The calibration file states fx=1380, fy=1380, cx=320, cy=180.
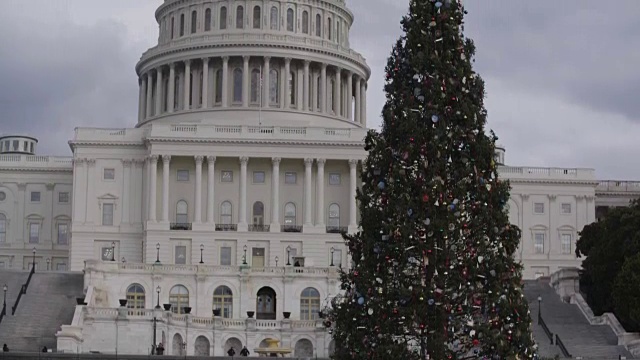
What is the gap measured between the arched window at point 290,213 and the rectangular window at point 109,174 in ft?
46.9

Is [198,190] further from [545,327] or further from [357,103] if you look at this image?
[545,327]

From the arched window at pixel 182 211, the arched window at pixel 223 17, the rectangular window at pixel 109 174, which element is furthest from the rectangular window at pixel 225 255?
the arched window at pixel 223 17

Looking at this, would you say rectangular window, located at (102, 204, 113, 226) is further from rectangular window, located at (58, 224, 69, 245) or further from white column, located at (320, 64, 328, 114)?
white column, located at (320, 64, 328, 114)

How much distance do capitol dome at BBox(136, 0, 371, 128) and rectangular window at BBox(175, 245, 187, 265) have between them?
52.6ft

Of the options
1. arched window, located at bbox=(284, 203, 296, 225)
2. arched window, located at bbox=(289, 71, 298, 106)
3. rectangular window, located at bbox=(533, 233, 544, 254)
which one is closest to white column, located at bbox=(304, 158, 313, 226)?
arched window, located at bbox=(284, 203, 296, 225)

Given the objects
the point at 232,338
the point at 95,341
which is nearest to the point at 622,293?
the point at 232,338

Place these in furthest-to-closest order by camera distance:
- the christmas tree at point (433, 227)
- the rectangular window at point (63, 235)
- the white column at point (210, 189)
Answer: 1. the rectangular window at point (63, 235)
2. the white column at point (210, 189)
3. the christmas tree at point (433, 227)

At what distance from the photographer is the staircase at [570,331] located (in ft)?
233

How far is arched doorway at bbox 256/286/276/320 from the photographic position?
287 ft

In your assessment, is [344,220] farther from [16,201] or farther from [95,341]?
[95,341]

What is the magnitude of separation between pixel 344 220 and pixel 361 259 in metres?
81.9

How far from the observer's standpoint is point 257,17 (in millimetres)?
128500

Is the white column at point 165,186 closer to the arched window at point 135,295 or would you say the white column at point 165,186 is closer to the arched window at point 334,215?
the arched window at point 334,215

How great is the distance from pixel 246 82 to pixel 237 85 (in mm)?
1923
